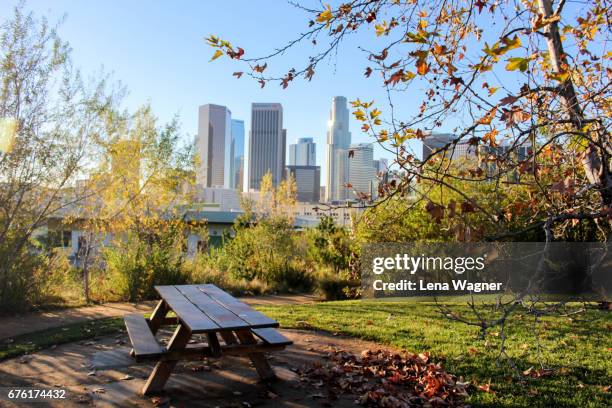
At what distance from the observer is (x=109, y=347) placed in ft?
18.9

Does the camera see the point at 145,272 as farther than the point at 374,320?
Yes

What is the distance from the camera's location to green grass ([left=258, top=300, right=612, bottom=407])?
4250mm

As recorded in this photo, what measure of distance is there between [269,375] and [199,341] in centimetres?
149

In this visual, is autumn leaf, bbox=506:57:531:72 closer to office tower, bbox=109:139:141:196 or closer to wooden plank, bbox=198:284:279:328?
wooden plank, bbox=198:284:279:328

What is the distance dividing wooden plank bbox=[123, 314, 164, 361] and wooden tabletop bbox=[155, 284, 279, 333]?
302mm

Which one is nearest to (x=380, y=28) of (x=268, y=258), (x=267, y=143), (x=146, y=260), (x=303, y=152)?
(x=146, y=260)

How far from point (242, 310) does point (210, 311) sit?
28 cm

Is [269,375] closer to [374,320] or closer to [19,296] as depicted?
[374,320]

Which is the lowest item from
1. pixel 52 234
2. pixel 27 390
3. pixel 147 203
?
pixel 27 390

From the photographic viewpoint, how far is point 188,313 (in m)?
4.37

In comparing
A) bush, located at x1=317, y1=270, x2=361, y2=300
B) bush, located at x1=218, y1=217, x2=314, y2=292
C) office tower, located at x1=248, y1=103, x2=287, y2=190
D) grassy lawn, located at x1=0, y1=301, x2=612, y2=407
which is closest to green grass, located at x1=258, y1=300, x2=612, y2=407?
grassy lawn, located at x1=0, y1=301, x2=612, y2=407

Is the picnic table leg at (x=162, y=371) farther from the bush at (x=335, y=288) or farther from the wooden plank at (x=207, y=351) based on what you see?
the bush at (x=335, y=288)

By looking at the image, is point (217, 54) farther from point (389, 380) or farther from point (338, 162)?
point (338, 162)

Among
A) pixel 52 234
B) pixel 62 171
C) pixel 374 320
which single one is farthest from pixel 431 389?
pixel 52 234
